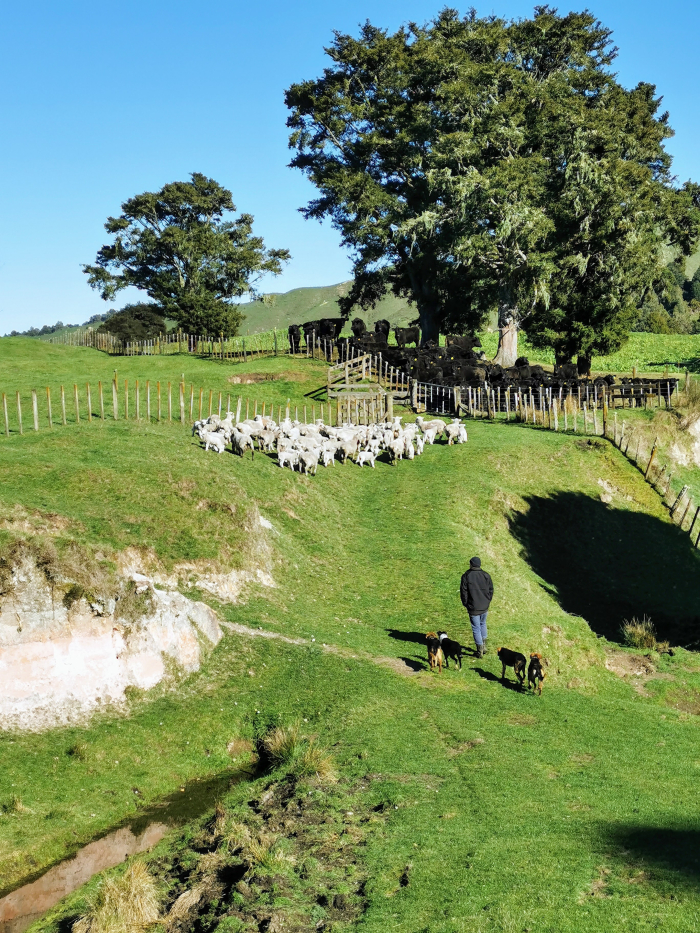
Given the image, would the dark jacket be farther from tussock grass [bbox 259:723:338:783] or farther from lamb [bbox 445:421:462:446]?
lamb [bbox 445:421:462:446]

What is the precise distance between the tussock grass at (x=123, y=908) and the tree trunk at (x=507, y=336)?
5151cm

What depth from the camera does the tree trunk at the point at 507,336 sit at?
60.2 meters

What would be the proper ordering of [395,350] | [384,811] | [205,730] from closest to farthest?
[384,811]
[205,730]
[395,350]

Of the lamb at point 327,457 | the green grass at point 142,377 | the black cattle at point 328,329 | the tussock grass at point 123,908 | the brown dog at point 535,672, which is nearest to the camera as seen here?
the tussock grass at point 123,908

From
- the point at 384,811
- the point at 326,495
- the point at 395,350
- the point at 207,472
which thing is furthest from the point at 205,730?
the point at 395,350

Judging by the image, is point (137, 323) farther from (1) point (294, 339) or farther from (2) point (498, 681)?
(2) point (498, 681)

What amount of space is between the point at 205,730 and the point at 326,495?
14.6m

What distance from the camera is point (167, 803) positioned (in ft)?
51.5

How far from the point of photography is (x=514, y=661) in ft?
64.8

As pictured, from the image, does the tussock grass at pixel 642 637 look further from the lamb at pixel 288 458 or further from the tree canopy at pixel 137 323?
the tree canopy at pixel 137 323

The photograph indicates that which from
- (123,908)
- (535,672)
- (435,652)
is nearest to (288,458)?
(435,652)

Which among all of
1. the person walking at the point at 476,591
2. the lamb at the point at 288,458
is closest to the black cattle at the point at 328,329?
the lamb at the point at 288,458

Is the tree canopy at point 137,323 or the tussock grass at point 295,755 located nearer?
the tussock grass at point 295,755

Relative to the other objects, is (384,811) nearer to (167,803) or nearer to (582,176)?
(167,803)
